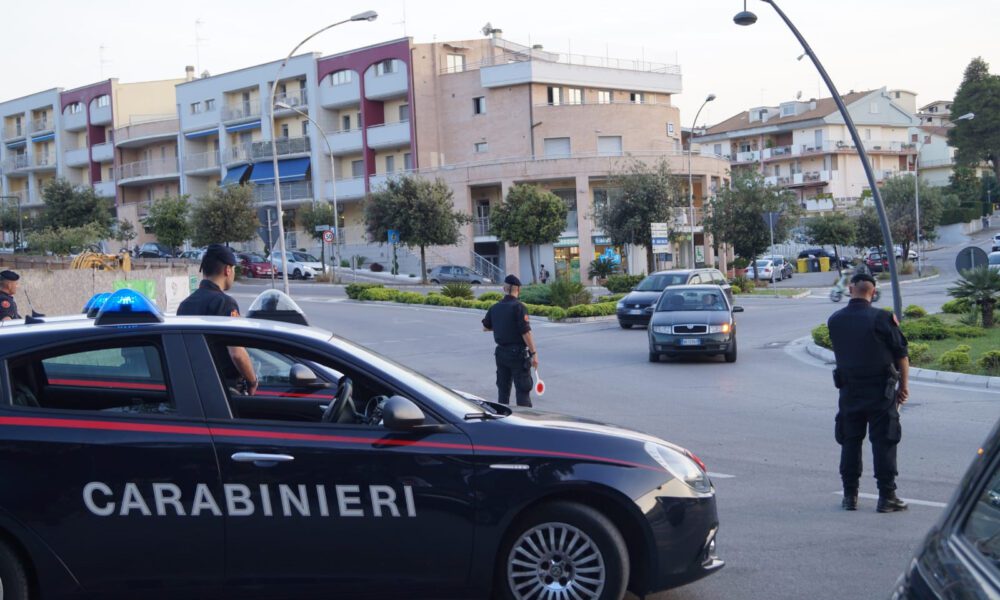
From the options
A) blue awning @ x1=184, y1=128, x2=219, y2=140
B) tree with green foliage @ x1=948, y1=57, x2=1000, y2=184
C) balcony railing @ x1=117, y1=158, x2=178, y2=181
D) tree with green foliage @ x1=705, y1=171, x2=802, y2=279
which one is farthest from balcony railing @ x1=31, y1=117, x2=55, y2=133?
tree with green foliage @ x1=948, y1=57, x2=1000, y2=184

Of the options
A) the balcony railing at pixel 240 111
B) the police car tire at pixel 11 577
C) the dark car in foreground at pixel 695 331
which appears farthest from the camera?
the balcony railing at pixel 240 111

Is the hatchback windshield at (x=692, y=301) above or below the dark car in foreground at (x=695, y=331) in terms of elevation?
above

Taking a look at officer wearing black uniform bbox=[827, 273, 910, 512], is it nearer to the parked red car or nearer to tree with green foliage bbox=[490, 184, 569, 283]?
tree with green foliage bbox=[490, 184, 569, 283]

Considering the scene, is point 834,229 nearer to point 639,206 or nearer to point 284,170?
point 639,206

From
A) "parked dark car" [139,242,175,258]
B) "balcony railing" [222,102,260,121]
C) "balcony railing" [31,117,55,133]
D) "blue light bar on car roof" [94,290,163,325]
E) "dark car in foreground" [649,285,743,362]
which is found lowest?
"dark car in foreground" [649,285,743,362]

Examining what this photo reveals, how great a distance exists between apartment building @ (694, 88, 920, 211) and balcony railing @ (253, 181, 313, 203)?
131ft

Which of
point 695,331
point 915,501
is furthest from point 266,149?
point 915,501

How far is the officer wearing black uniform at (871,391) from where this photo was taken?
7.26 meters

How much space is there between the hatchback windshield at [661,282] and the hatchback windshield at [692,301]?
24.6ft

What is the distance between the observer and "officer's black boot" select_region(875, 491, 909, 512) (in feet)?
24.1

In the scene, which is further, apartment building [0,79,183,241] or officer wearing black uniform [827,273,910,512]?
apartment building [0,79,183,241]

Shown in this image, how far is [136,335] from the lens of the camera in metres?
4.88

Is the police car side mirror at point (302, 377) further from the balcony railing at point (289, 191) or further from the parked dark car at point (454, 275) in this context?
the balcony railing at point (289, 191)

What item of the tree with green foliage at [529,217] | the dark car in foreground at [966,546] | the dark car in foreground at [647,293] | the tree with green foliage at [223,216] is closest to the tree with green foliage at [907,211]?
the tree with green foliage at [529,217]
